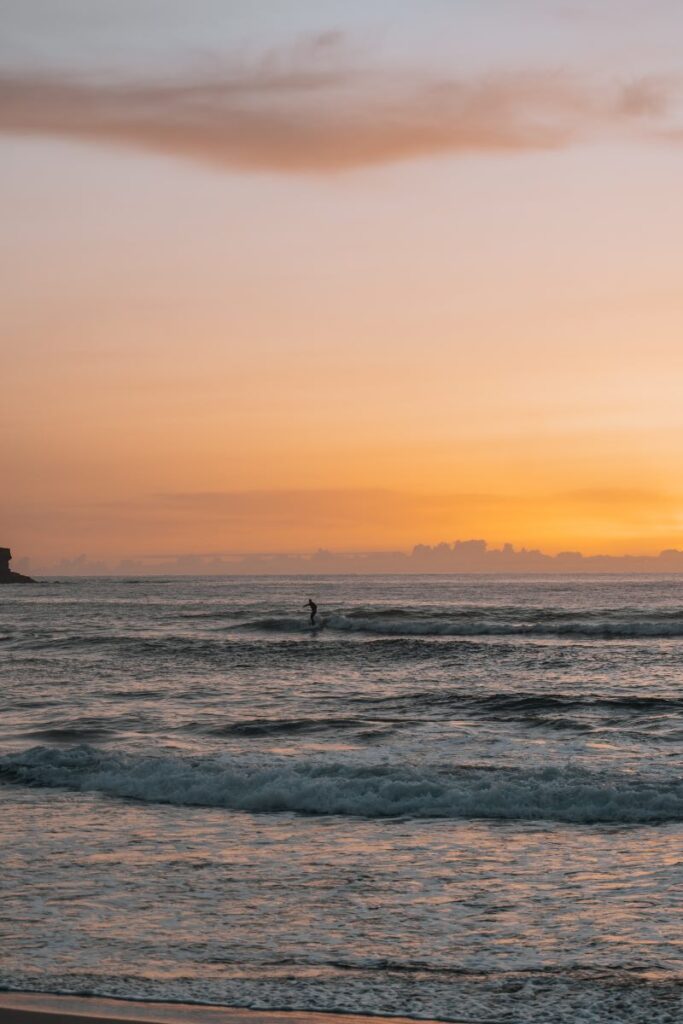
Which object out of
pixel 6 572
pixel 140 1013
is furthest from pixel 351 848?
pixel 6 572

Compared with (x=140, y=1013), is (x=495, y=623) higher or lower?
lower

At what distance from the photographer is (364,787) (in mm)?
14898

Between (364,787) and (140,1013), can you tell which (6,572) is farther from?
(140,1013)

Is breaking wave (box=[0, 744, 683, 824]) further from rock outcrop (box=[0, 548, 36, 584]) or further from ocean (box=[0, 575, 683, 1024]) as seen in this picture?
rock outcrop (box=[0, 548, 36, 584])

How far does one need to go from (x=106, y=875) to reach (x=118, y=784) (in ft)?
17.5

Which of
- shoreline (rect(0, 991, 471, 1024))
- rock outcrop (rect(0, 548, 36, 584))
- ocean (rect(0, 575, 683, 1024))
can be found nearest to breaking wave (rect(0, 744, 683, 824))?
ocean (rect(0, 575, 683, 1024))

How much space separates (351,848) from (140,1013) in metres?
5.16

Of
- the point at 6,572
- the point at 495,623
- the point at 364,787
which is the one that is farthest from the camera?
the point at 6,572

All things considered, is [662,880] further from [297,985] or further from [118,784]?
[118,784]

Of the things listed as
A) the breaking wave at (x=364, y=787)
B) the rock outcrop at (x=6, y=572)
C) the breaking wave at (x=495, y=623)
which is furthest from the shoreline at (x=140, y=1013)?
the rock outcrop at (x=6, y=572)

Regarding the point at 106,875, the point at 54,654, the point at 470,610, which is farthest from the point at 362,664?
the point at 470,610

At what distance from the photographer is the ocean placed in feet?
25.2

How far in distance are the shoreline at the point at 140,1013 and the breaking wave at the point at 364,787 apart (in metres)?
6.85

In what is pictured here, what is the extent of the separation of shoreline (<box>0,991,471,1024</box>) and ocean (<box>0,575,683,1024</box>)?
13 cm
